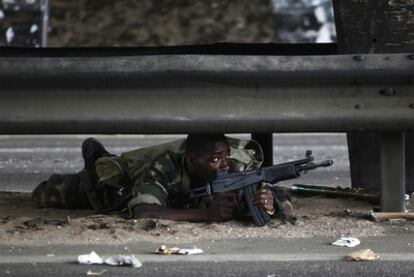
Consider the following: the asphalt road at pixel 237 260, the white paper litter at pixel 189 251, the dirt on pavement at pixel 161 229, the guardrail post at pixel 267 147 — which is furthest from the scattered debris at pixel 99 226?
the guardrail post at pixel 267 147

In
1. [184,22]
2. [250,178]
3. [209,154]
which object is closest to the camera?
[250,178]

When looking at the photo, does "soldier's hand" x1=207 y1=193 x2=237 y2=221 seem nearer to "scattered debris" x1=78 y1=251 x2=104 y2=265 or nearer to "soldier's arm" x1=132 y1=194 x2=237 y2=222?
"soldier's arm" x1=132 y1=194 x2=237 y2=222

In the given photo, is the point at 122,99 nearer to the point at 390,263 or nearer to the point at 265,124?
the point at 265,124

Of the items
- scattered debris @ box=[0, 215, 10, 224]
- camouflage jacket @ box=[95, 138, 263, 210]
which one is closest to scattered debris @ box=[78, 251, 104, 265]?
camouflage jacket @ box=[95, 138, 263, 210]

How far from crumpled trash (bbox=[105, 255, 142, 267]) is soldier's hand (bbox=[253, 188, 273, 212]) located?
951mm

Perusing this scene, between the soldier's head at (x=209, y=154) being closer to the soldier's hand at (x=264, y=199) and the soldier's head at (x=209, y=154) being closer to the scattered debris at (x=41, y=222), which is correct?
the soldier's hand at (x=264, y=199)

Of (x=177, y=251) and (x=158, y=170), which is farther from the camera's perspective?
(x=158, y=170)

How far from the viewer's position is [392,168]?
5.71 m

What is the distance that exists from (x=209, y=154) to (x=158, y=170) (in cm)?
31

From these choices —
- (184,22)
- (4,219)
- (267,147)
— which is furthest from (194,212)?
(184,22)

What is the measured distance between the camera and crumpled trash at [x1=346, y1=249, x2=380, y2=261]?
4.87 meters

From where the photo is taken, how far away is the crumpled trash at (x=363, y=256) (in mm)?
4873

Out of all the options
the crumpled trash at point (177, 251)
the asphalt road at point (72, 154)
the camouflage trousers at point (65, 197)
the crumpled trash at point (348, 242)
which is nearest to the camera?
the crumpled trash at point (177, 251)

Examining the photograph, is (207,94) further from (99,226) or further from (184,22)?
(184,22)
